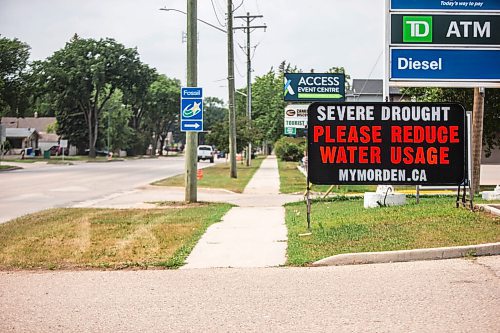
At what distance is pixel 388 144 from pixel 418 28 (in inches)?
184

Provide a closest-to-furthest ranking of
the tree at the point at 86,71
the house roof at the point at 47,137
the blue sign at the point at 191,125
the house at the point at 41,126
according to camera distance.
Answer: the blue sign at the point at 191,125, the tree at the point at 86,71, the house at the point at 41,126, the house roof at the point at 47,137

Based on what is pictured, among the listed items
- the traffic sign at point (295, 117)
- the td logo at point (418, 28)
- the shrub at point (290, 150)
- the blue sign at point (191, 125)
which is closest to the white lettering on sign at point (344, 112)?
the td logo at point (418, 28)

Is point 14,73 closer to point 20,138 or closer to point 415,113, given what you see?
point 20,138

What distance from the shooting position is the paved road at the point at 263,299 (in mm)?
6547

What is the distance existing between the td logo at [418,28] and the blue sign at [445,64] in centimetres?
30

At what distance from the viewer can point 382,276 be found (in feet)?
28.5

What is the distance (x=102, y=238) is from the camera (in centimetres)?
1233

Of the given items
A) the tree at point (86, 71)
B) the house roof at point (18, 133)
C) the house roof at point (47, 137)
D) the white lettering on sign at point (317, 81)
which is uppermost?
the tree at point (86, 71)

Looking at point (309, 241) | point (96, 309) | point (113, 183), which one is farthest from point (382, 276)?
point (113, 183)

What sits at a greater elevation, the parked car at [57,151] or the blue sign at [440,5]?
the blue sign at [440,5]

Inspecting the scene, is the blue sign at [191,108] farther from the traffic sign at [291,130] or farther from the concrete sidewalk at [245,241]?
the traffic sign at [291,130]

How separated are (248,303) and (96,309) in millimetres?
1572

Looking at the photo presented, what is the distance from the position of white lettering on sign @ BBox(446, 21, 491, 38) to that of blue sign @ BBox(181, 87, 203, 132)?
258 inches

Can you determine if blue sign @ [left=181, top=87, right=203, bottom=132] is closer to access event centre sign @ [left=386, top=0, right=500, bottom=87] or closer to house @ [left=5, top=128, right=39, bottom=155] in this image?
access event centre sign @ [left=386, top=0, right=500, bottom=87]
